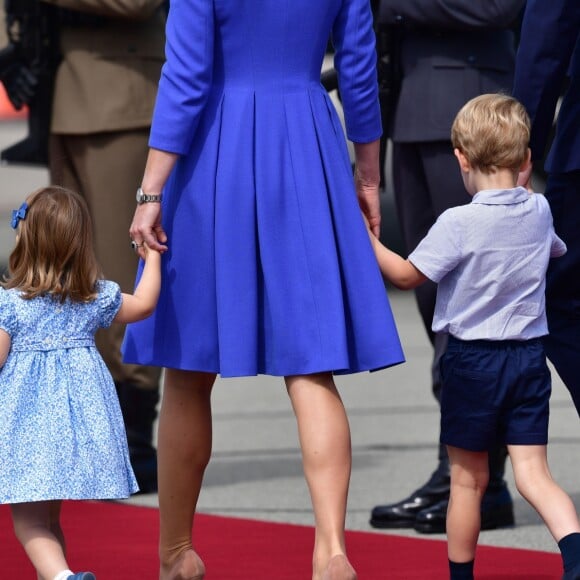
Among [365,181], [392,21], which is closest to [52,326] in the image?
[365,181]

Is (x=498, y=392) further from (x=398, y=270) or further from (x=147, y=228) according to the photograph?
(x=147, y=228)

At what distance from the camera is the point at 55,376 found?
371 centimetres

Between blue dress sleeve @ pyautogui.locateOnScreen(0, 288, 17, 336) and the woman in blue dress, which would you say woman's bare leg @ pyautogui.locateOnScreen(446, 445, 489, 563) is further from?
blue dress sleeve @ pyautogui.locateOnScreen(0, 288, 17, 336)

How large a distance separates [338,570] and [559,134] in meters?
1.31

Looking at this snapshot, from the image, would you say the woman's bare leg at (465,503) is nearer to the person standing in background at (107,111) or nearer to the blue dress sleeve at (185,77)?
the blue dress sleeve at (185,77)

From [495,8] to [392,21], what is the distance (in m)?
0.31

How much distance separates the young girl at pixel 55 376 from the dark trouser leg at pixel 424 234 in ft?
4.22

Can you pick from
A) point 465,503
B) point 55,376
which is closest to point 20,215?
point 55,376

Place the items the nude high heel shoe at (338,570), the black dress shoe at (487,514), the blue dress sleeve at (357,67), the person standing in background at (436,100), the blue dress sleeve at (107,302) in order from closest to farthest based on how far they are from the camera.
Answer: the nude high heel shoe at (338,570), the blue dress sleeve at (107,302), the blue dress sleeve at (357,67), the person standing in background at (436,100), the black dress shoe at (487,514)

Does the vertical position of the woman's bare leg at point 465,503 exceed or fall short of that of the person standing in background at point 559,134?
it falls short

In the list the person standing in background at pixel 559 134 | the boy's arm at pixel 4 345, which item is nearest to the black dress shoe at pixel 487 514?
the person standing in background at pixel 559 134

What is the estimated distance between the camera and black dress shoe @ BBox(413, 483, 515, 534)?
485cm

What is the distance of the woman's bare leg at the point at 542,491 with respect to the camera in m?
3.75

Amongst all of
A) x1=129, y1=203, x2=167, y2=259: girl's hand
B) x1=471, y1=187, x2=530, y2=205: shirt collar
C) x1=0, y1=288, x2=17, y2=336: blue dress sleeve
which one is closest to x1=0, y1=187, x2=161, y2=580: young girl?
x1=0, y1=288, x2=17, y2=336: blue dress sleeve
